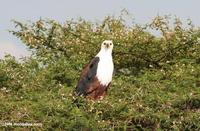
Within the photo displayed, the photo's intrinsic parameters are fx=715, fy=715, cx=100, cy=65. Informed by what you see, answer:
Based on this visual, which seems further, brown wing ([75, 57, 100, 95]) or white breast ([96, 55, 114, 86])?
white breast ([96, 55, 114, 86])

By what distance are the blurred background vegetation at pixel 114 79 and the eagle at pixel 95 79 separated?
0.22 m

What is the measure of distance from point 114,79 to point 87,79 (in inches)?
41.0

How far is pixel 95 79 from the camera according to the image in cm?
1020

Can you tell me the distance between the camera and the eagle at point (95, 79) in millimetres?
10000

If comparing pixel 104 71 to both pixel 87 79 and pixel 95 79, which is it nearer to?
pixel 95 79

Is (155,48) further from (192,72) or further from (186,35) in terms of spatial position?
(192,72)

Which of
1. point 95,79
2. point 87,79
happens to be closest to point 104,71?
point 95,79

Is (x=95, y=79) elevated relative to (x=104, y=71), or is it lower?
lower

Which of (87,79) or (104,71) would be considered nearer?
(87,79)

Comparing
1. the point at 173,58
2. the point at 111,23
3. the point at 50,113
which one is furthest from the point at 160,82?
the point at 111,23

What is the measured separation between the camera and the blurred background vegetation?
8555 mm

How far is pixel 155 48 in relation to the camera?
12.3 metres

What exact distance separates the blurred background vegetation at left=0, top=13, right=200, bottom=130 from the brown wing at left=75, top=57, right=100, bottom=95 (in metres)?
0.27

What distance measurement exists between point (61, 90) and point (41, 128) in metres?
1.68
